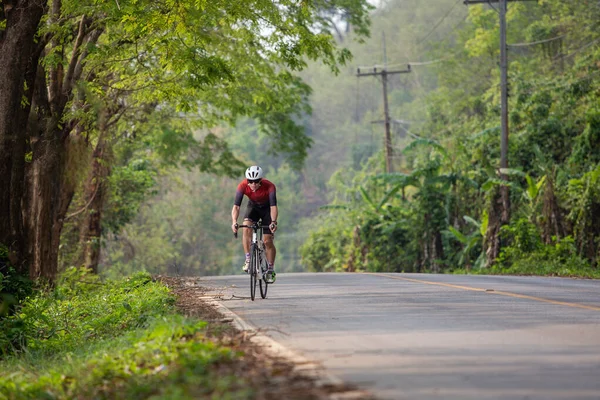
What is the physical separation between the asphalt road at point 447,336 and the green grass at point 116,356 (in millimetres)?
1013

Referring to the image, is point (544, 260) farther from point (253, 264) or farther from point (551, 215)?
point (253, 264)

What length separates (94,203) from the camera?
33.7 m

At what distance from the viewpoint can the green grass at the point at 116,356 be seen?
776 centimetres

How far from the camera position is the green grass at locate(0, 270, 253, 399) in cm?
776

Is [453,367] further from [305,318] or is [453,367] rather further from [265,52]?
[265,52]

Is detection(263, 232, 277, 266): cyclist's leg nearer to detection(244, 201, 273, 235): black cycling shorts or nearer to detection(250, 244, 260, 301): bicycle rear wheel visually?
detection(244, 201, 273, 235): black cycling shorts

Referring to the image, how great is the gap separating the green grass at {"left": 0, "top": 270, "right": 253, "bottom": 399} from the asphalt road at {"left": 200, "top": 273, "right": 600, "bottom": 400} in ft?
3.32

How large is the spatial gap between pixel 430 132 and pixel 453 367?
6135 centimetres

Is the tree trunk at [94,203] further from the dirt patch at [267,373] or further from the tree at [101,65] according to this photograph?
the dirt patch at [267,373]

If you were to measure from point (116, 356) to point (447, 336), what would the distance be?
3.31 metres

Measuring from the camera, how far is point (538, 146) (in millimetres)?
34438

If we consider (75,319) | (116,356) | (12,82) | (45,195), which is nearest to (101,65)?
(45,195)

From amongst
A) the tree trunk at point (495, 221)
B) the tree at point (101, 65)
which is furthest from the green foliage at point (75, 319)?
the tree trunk at point (495, 221)

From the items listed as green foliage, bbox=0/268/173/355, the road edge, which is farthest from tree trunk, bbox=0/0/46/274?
the road edge
